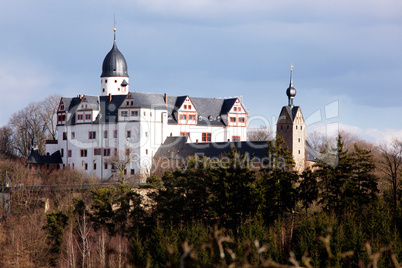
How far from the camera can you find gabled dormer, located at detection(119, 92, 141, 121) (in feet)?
203

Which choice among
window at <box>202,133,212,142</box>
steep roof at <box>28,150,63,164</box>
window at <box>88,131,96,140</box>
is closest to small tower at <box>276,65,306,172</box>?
window at <box>202,133,212,142</box>

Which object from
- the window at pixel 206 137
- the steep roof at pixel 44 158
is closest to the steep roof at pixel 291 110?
the window at pixel 206 137

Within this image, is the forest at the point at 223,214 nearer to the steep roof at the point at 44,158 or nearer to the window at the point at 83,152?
the window at the point at 83,152

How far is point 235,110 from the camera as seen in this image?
68125 mm

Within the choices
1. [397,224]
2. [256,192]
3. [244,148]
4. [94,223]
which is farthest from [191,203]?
[244,148]

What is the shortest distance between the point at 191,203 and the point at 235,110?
34149 mm

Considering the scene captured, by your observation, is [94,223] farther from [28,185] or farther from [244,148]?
[244,148]

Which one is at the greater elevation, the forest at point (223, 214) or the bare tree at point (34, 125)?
the bare tree at point (34, 125)

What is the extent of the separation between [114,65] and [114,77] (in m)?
1.47

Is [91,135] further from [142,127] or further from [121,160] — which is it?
[142,127]

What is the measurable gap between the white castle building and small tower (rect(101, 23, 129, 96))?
130mm

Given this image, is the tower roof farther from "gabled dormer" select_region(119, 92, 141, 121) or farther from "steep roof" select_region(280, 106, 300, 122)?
"steep roof" select_region(280, 106, 300, 122)

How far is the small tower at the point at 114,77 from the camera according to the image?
70312mm

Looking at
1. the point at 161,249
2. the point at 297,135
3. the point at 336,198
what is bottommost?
the point at 161,249
